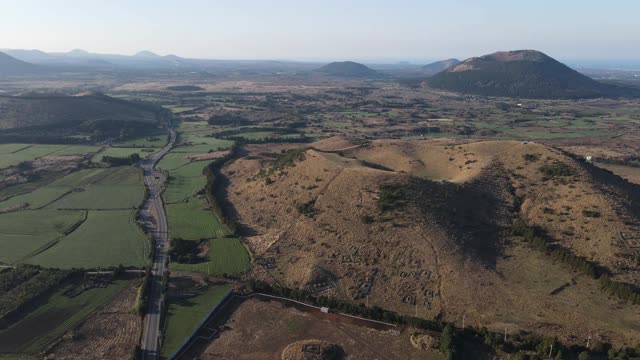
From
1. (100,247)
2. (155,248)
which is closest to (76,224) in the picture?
(100,247)

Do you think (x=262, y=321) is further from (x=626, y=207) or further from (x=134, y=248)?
(x=626, y=207)

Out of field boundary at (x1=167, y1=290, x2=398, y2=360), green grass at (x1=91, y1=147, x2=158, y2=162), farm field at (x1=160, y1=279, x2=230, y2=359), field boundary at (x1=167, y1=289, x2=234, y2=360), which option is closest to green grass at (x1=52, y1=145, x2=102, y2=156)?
green grass at (x1=91, y1=147, x2=158, y2=162)

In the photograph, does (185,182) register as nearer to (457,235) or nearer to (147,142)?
(147,142)

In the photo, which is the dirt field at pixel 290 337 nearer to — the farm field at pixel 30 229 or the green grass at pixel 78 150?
the farm field at pixel 30 229

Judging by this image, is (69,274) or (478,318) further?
(69,274)

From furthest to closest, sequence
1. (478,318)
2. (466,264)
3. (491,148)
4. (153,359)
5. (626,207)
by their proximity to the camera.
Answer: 1. (491,148)
2. (626,207)
3. (466,264)
4. (478,318)
5. (153,359)

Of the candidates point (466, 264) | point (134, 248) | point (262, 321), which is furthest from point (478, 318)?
point (134, 248)

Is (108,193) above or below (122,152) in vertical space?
below
